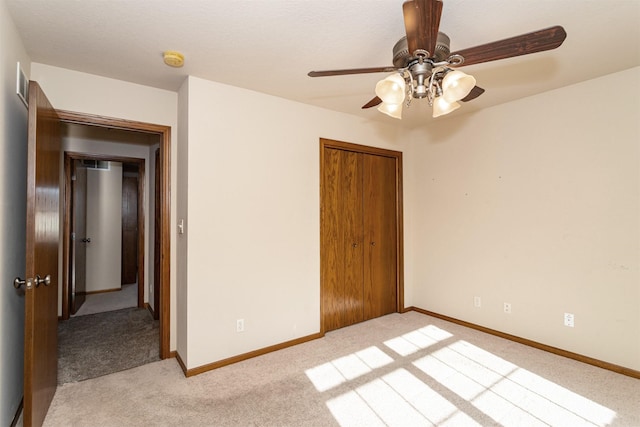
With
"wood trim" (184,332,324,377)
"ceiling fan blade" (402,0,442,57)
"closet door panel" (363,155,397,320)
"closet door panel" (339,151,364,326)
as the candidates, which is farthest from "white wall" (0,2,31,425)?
"closet door panel" (363,155,397,320)

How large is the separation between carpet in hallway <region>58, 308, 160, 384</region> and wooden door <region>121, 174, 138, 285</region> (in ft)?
6.12

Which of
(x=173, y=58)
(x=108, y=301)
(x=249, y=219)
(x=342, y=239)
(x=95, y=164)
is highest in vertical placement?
(x=173, y=58)

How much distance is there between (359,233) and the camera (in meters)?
3.59

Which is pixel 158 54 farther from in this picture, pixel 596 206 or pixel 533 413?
pixel 596 206

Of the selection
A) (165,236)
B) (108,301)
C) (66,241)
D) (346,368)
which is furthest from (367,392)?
(108,301)

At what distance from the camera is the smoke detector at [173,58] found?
2.08m

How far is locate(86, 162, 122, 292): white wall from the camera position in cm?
505

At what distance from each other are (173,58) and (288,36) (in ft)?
2.80

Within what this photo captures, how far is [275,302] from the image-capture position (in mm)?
2885

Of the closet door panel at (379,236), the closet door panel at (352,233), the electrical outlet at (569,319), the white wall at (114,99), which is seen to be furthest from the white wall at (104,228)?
the electrical outlet at (569,319)

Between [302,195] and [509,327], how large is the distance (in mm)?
2544

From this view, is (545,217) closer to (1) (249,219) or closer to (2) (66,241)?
(1) (249,219)

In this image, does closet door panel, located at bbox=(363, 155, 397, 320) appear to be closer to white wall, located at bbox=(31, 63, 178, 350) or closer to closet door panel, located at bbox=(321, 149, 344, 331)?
closet door panel, located at bbox=(321, 149, 344, 331)

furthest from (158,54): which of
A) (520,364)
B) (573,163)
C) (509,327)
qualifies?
(509,327)
